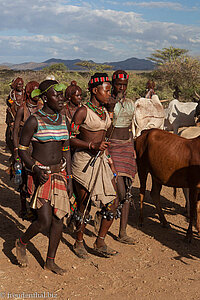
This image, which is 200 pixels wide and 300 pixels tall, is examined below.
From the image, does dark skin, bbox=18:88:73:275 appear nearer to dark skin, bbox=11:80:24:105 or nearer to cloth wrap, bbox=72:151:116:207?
cloth wrap, bbox=72:151:116:207

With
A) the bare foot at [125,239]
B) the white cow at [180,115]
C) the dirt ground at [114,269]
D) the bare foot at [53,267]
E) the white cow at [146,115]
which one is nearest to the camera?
the dirt ground at [114,269]

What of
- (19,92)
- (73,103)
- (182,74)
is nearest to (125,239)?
(73,103)

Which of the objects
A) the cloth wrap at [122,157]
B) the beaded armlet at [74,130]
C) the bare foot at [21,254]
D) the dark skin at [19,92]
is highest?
the dark skin at [19,92]

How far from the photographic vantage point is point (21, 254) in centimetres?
440

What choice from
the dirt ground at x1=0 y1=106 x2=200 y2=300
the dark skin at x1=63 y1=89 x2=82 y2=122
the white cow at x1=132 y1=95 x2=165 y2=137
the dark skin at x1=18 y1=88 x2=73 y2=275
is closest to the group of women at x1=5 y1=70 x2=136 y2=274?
the dark skin at x1=18 y1=88 x2=73 y2=275

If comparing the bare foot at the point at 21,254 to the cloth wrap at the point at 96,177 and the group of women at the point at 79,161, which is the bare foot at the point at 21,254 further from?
the cloth wrap at the point at 96,177

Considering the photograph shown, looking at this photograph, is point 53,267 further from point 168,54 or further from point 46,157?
point 168,54

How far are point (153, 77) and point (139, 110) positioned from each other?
24.9m

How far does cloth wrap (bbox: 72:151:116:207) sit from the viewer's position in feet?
15.1

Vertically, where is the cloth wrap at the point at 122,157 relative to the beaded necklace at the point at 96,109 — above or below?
below

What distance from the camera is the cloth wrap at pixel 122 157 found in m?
5.16

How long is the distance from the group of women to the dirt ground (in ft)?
0.53

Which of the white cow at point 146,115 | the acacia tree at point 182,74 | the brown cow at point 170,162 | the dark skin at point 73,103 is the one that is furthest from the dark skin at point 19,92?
the acacia tree at point 182,74

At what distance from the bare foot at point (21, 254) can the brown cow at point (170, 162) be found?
2369 mm
